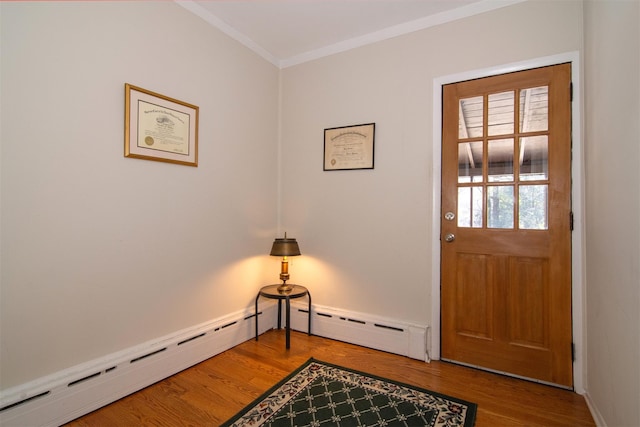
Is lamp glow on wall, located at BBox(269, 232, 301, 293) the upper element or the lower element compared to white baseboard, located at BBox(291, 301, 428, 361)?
upper

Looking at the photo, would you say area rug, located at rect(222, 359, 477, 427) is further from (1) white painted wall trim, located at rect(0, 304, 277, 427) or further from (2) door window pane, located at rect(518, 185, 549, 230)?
(2) door window pane, located at rect(518, 185, 549, 230)

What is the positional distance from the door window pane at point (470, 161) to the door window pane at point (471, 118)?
0.07 m

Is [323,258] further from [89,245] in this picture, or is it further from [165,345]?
[89,245]

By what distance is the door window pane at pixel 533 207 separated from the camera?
212 cm

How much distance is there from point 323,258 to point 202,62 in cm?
187

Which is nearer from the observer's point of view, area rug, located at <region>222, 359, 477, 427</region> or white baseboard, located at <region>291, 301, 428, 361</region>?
area rug, located at <region>222, 359, 477, 427</region>

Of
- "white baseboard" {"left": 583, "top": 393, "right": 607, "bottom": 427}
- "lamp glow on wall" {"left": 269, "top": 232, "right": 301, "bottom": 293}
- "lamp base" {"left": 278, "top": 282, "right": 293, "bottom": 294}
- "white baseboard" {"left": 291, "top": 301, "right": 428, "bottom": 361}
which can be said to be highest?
"lamp glow on wall" {"left": 269, "top": 232, "right": 301, "bottom": 293}

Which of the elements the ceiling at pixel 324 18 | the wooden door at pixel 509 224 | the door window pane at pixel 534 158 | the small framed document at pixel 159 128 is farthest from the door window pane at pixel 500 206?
the small framed document at pixel 159 128

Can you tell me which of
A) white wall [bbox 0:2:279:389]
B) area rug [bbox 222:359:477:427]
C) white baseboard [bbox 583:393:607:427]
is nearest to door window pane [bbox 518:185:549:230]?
white baseboard [bbox 583:393:607:427]

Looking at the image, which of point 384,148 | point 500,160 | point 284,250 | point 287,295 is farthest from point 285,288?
point 500,160

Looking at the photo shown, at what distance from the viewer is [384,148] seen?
8.68 ft

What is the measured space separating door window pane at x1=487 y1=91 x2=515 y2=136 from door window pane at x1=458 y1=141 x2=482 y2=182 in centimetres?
14

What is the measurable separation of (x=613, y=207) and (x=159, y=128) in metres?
2.56

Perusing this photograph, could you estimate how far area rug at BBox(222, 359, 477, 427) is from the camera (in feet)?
5.55
